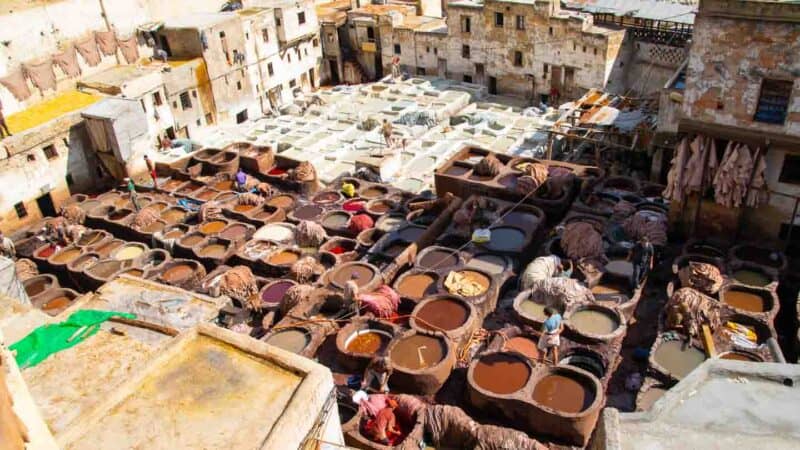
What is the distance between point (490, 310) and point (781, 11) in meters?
11.0

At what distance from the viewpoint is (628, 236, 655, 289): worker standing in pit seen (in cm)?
1902

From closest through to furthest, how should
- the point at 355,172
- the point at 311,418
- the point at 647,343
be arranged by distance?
the point at 311,418
the point at 647,343
the point at 355,172

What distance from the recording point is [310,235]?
24.3 m

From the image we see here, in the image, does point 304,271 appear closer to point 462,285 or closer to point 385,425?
point 462,285

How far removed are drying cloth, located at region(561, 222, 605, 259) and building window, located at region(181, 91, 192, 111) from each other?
24.9m

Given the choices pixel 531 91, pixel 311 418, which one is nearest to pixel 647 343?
pixel 311 418

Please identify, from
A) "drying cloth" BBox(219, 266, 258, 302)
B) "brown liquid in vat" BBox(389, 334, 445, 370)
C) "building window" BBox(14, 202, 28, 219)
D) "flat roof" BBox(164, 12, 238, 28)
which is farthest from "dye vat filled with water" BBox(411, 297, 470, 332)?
"flat roof" BBox(164, 12, 238, 28)

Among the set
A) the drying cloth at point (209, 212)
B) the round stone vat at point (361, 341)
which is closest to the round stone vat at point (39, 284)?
the drying cloth at point (209, 212)

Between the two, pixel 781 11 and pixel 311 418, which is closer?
pixel 311 418

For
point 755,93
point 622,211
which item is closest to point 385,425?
point 622,211

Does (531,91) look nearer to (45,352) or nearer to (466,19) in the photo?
(466,19)

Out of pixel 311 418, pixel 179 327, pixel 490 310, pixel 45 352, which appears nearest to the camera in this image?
pixel 311 418

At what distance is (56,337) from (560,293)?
12579mm

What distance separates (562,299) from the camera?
59.4 feet
